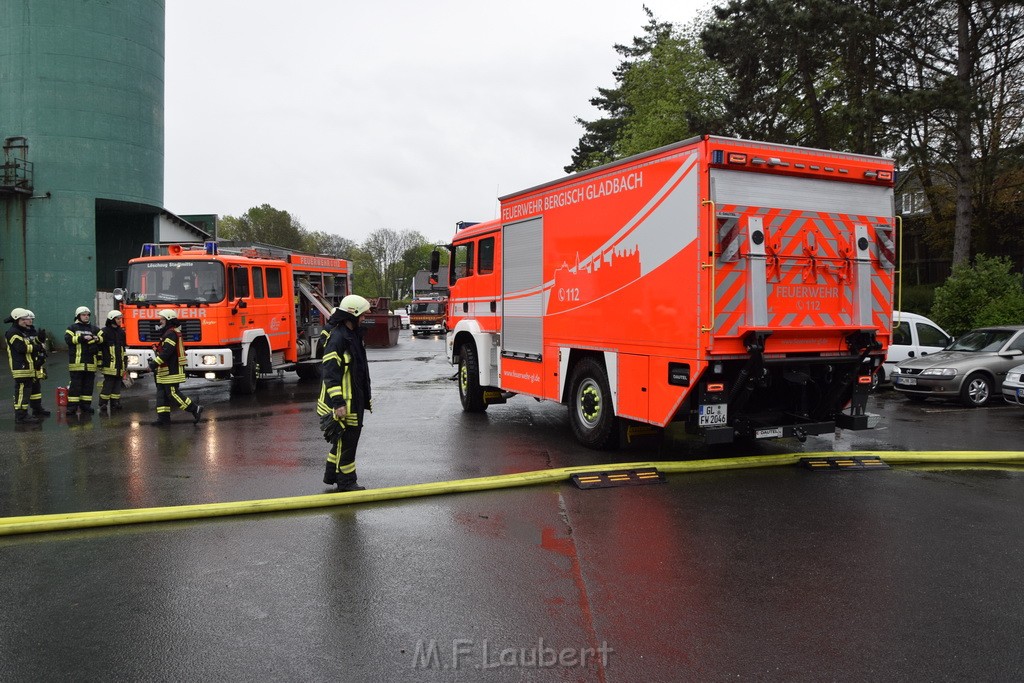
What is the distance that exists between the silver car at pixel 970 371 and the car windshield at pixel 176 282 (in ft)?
41.8

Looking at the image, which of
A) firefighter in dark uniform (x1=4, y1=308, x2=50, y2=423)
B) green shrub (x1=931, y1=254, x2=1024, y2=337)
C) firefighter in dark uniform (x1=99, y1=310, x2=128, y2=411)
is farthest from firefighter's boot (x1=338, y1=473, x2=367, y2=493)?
green shrub (x1=931, y1=254, x2=1024, y2=337)

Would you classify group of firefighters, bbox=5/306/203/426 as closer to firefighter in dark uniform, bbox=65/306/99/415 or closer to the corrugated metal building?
firefighter in dark uniform, bbox=65/306/99/415

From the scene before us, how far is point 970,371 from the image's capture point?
14156 millimetres

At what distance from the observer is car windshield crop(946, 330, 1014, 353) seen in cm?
1463

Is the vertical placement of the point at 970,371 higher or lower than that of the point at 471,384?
higher

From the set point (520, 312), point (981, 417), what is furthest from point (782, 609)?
point (981, 417)

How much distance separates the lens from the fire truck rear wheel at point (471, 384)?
509 inches

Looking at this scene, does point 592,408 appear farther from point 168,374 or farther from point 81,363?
point 81,363

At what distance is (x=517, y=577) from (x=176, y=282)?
481 inches

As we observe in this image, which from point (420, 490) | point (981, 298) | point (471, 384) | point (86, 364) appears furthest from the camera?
point (981, 298)

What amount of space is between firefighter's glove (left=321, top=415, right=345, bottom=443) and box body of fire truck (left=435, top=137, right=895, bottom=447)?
123 inches

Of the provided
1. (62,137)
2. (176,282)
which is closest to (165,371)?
(176,282)

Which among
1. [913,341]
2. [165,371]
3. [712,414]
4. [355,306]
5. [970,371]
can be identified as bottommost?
[712,414]

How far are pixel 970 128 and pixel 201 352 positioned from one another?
19.3 meters
